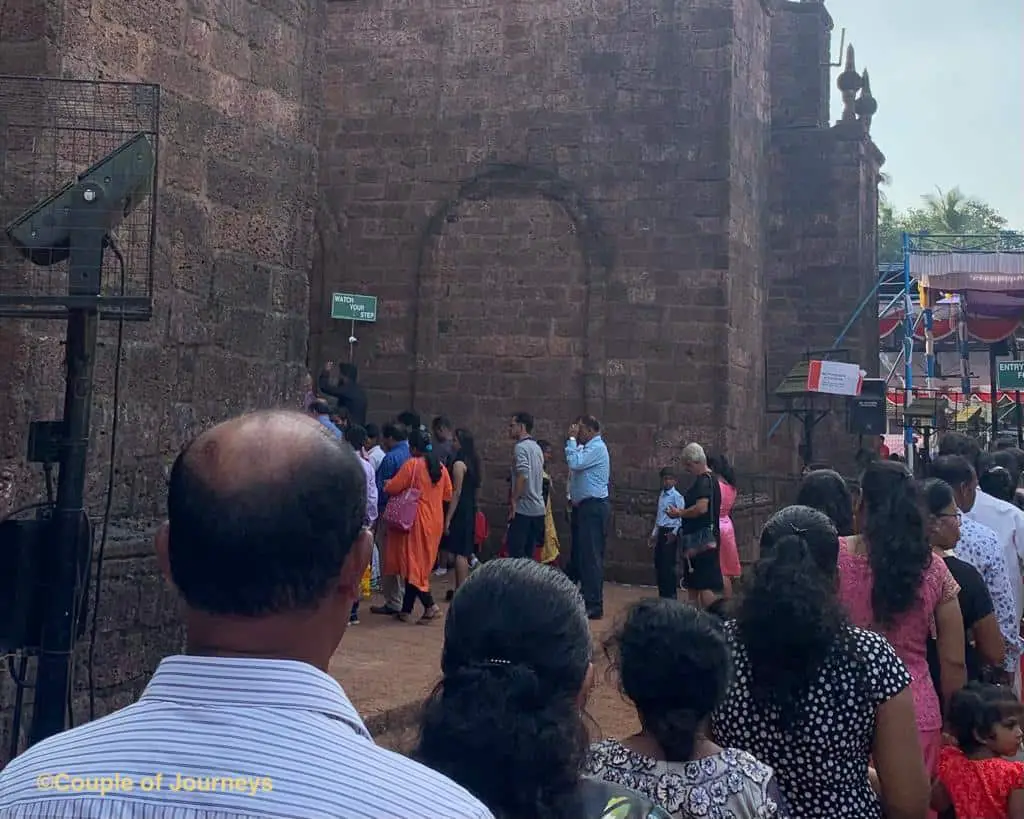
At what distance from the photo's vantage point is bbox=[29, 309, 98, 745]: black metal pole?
8.61 feet

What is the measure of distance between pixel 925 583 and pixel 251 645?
8.99 feet

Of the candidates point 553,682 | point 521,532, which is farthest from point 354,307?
point 553,682

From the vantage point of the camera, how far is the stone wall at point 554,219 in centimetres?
1226

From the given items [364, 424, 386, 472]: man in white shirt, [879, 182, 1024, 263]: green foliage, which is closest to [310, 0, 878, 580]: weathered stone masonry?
[364, 424, 386, 472]: man in white shirt

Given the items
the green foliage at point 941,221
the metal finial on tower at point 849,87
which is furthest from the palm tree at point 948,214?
the metal finial on tower at point 849,87

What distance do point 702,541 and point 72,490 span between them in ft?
19.1

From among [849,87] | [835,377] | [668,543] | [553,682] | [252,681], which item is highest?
[849,87]

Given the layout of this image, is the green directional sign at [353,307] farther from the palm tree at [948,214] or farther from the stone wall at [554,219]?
the palm tree at [948,214]

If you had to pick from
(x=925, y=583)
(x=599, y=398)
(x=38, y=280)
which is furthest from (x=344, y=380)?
(x=925, y=583)

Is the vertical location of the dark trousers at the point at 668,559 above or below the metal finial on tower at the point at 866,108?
below

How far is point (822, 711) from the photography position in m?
2.60

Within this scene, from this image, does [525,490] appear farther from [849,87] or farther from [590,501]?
[849,87]

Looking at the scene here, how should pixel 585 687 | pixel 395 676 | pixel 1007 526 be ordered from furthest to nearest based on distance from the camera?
pixel 395 676 < pixel 1007 526 < pixel 585 687

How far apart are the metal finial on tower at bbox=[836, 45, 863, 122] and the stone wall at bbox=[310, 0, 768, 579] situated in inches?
170
